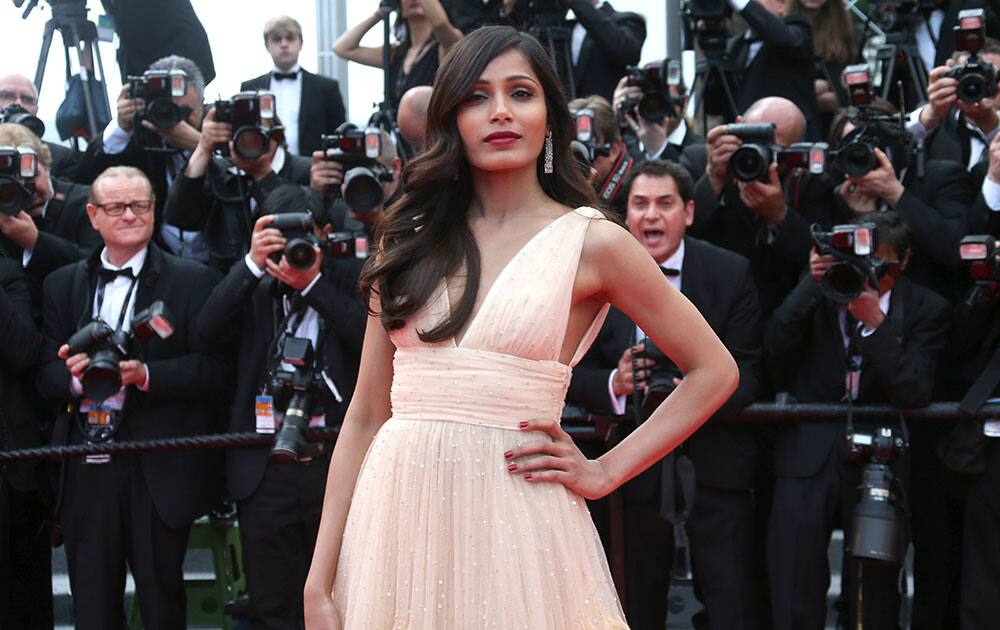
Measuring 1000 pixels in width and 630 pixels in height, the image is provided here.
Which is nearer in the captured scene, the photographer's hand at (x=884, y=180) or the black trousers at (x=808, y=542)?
the black trousers at (x=808, y=542)

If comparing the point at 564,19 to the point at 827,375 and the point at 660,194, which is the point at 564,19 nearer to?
the point at 660,194

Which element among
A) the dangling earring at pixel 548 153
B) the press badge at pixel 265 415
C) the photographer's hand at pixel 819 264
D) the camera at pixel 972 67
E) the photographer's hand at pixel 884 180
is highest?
the camera at pixel 972 67

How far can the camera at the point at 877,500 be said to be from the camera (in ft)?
15.7

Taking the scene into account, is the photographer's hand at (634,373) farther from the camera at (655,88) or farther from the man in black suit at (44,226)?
the man in black suit at (44,226)

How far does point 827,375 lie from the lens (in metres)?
5.29

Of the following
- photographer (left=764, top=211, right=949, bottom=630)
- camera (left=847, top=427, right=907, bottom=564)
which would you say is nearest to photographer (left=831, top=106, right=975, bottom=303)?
photographer (left=764, top=211, right=949, bottom=630)

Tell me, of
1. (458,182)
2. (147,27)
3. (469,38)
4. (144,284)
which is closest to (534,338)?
(458,182)

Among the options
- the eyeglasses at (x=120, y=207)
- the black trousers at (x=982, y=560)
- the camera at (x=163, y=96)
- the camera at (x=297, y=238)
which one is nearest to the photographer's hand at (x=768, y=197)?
the black trousers at (x=982, y=560)

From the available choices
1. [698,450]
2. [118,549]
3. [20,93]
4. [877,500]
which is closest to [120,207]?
[118,549]

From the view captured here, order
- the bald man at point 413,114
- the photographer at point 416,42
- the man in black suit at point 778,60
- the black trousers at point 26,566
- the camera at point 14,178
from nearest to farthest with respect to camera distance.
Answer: the camera at point 14,178, the black trousers at point 26,566, the bald man at point 413,114, the man in black suit at point 778,60, the photographer at point 416,42

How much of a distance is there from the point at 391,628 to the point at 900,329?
122 inches

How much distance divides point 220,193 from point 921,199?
2.76 meters

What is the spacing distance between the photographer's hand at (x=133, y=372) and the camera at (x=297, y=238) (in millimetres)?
628

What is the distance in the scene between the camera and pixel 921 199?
18.3 feet
